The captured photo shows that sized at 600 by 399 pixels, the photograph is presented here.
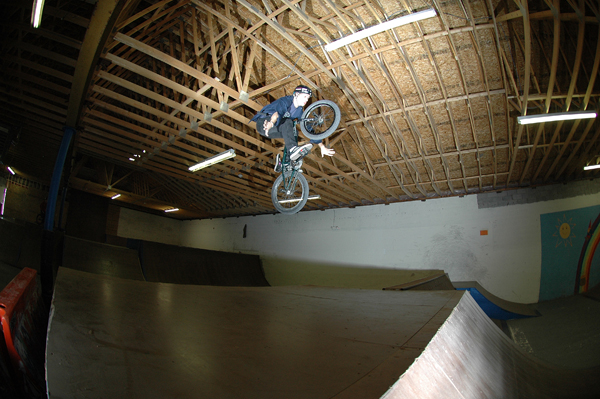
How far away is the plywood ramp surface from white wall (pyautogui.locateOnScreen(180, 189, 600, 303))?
8.23 meters

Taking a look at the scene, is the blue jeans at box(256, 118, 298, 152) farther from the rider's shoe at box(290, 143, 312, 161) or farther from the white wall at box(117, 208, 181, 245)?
the white wall at box(117, 208, 181, 245)

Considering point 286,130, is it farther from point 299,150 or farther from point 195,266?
point 195,266

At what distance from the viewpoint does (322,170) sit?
9.73 metres

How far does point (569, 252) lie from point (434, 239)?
3.86m

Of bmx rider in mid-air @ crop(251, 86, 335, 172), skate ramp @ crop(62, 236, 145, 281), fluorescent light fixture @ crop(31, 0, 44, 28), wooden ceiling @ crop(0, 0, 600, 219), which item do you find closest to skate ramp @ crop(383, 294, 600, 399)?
bmx rider in mid-air @ crop(251, 86, 335, 172)

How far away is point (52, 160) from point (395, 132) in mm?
13216

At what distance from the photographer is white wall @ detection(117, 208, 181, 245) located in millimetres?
18172

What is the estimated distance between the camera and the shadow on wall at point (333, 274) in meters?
11.1

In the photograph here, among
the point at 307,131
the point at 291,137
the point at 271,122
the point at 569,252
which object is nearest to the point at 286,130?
the point at 291,137

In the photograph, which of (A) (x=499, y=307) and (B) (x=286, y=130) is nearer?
(B) (x=286, y=130)

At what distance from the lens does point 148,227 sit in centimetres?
1933

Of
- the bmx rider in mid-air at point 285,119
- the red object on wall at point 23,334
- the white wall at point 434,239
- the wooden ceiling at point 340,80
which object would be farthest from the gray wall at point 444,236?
the red object on wall at point 23,334

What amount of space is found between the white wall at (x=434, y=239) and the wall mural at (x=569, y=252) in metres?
0.20

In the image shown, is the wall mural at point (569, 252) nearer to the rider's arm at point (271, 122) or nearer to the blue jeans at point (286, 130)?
the blue jeans at point (286, 130)
